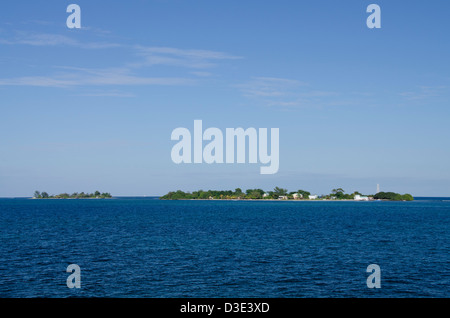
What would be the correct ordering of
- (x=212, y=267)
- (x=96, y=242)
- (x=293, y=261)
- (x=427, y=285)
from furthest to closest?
(x=96, y=242)
(x=293, y=261)
(x=212, y=267)
(x=427, y=285)

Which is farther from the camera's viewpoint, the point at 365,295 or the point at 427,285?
the point at 427,285
